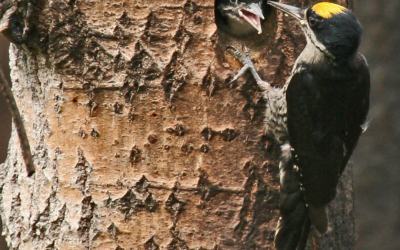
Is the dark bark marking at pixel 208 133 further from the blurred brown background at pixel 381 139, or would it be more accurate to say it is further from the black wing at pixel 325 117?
the blurred brown background at pixel 381 139

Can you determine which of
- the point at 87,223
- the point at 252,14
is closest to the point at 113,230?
the point at 87,223

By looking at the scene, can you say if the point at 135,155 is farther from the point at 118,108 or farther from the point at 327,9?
the point at 327,9

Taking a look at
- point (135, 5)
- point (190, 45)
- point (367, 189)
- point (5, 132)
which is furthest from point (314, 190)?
point (5, 132)

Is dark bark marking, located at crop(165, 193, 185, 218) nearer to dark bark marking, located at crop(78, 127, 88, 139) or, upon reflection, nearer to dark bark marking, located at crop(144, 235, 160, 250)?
dark bark marking, located at crop(144, 235, 160, 250)

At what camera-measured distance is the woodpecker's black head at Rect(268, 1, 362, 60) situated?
2.63 meters

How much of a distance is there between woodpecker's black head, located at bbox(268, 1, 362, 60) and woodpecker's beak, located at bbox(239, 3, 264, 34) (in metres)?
0.24

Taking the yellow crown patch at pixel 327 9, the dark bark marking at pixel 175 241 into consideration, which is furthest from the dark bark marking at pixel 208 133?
the yellow crown patch at pixel 327 9

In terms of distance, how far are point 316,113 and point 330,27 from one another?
1.47 feet

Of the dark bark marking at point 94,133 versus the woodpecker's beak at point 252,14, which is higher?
the woodpecker's beak at point 252,14

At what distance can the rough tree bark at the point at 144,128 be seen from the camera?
2.44 m

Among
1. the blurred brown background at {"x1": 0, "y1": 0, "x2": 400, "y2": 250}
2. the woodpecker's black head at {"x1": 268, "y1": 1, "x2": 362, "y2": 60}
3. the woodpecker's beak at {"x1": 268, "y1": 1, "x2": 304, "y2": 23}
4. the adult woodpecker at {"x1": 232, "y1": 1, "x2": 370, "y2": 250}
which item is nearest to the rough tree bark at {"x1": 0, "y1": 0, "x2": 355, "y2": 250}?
the adult woodpecker at {"x1": 232, "y1": 1, "x2": 370, "y2": 250}

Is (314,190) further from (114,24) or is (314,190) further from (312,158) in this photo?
(114,24)

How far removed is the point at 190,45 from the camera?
247cm

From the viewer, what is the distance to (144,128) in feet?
8.11
